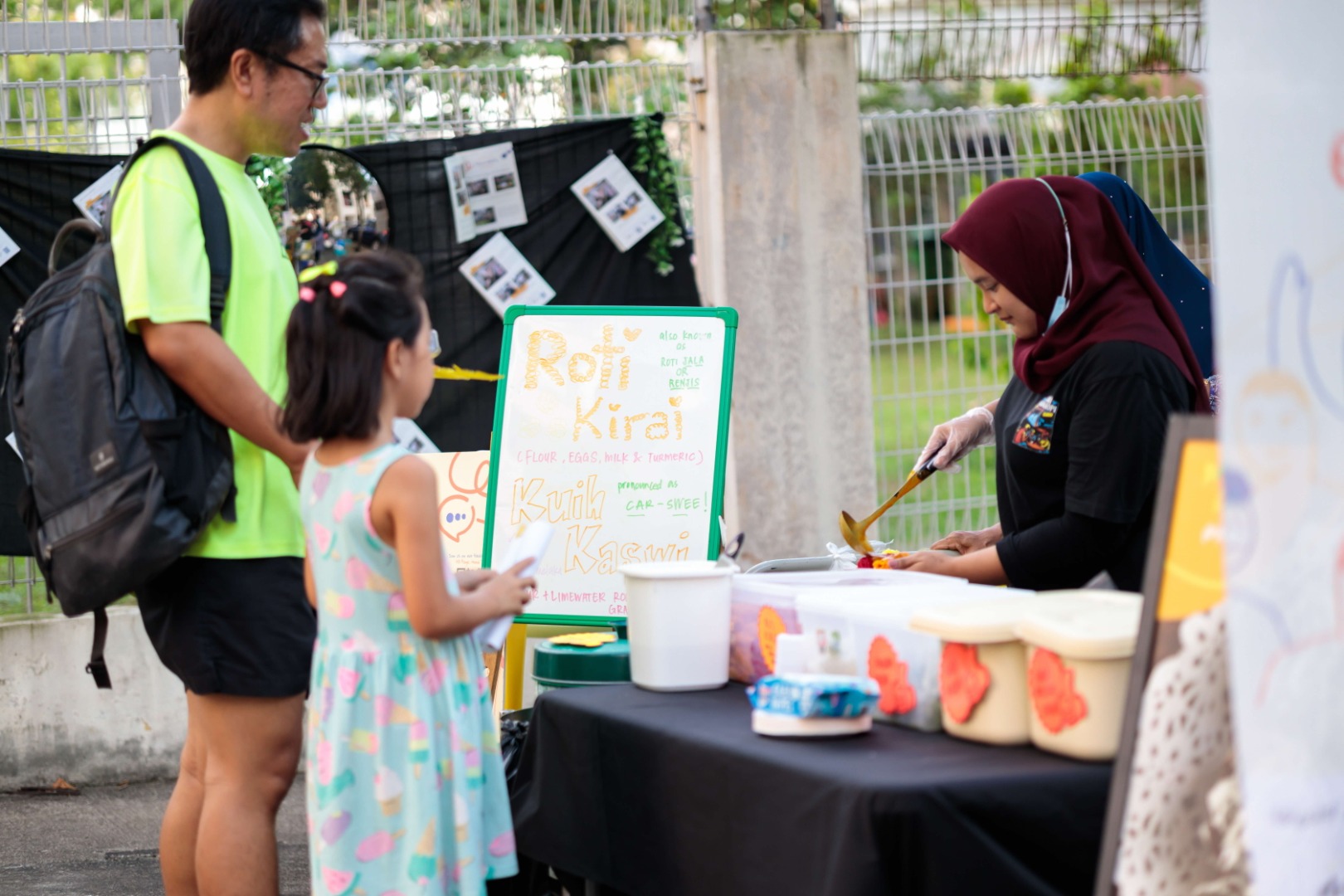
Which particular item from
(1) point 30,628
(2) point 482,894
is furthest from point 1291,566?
(1) point 30,628

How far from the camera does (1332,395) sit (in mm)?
1543

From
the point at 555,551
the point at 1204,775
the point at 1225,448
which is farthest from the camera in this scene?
the point at 555,551

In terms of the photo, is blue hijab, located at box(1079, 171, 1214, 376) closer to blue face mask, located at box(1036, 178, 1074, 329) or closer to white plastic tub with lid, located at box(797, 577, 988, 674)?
blue face mask, located at box(1036, 178, 1074, 329)

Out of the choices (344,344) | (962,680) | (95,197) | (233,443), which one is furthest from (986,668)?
(95,197)

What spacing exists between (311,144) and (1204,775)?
175 inches

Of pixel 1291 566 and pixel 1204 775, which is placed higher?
pixel 1291 566

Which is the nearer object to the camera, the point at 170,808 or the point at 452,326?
the point at 170,808

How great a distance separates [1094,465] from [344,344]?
4.91 ft

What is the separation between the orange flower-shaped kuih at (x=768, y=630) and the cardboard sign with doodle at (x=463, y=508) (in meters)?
1.73

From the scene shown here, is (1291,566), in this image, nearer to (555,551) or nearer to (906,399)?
(555,551)

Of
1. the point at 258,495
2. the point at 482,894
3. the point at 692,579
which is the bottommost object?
the point at 482,894

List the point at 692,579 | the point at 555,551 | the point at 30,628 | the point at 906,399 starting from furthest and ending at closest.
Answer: the point at 906,399 < the point at 30,628 < the point at 555,551 < the point at 692,579

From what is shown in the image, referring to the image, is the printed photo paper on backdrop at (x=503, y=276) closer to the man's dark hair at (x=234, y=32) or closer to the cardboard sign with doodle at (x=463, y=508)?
the cardboard sign with doodle at (x=463, y=508)

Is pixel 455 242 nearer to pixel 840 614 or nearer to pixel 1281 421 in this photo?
pixel 840 614
